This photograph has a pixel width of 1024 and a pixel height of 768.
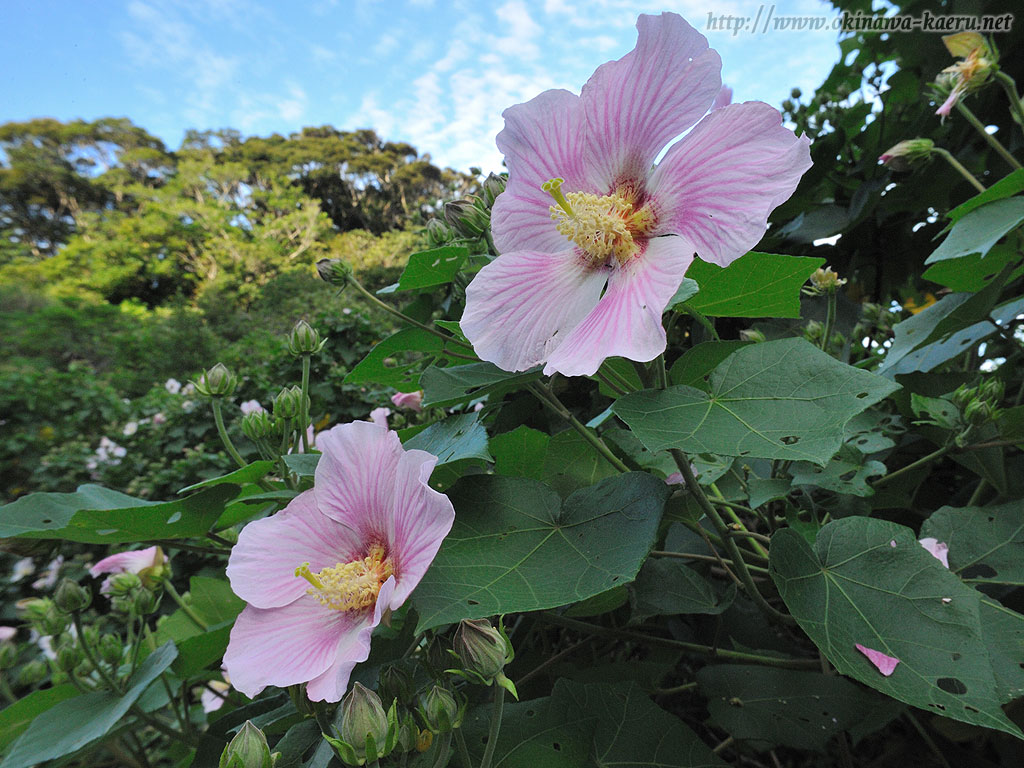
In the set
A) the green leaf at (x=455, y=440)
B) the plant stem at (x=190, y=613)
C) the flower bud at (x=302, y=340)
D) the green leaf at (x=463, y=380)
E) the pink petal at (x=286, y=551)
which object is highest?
the flower bud at (x=302, y=340)

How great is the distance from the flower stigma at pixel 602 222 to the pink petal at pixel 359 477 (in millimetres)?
261

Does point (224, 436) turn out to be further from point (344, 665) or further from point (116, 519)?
point (344, 665)

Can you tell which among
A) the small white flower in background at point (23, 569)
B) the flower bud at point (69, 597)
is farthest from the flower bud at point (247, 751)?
the small white flower in background at point (23, 569)

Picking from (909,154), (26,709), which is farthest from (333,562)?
(909,154)

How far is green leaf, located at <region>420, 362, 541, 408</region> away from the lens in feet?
1.89

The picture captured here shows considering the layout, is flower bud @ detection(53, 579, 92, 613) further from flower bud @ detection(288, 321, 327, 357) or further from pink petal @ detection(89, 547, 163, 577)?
flower bud @ detection(288, 321, 327, 357)

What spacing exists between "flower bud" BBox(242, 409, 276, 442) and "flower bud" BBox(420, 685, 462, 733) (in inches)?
16.2

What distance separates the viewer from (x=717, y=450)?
0.44 m

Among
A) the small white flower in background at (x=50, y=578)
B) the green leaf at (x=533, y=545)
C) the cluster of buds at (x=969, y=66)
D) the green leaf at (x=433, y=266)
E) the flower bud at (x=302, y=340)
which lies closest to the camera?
the green leaf at (x=533, y=545)

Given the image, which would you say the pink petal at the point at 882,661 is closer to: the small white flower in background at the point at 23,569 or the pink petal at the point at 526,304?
the pink petal at the point at 526,304

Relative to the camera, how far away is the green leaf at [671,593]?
0.62 meters

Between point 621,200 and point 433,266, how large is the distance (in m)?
0.23

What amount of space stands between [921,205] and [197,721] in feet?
7.70

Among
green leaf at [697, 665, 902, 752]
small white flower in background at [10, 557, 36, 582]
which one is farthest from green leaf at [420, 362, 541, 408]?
small white flower in background at [10, 557, 36, 582]
